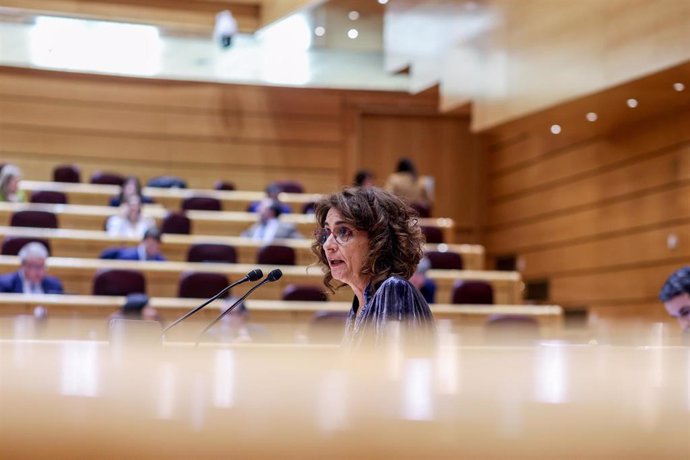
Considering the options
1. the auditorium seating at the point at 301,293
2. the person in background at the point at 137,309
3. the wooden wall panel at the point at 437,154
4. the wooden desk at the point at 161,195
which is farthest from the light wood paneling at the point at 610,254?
the person in background at the point at 137,309

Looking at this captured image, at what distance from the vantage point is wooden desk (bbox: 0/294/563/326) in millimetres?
4613

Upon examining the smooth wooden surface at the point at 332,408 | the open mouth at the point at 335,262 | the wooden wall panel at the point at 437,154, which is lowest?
the smooth wooden surface at the point at 332,408

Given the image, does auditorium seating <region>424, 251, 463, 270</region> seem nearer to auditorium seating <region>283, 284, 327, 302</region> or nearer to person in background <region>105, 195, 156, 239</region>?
auditorium seating <region>283, 284, 327, 302</region>

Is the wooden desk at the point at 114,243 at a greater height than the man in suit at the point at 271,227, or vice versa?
the man in suit at the point at 271,227

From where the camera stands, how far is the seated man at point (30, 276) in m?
4.68

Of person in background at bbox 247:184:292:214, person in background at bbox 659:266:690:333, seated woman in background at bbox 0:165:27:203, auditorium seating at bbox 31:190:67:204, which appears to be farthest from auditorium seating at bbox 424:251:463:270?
person in background at bbox 659:266:690:333

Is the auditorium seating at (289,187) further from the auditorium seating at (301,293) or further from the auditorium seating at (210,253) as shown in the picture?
the auditorium seating at (301,293)

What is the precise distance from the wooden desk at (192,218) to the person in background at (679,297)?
3.68 meters

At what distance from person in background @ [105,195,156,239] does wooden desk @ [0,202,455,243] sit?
1.11ft

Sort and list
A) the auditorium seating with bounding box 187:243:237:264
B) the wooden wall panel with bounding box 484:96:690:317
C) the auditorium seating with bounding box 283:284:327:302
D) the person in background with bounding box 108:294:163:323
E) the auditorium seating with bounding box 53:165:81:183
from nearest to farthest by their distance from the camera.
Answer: the person in background with bounding box 108:294:163:323
the auditorium seating with bounding box 283:284:327:302
the auditorium seating with bounding box 187:243:237:264
the wooden wall panel with bounding box 484:96:690:317
the auditorium seating with bounding box 53:165:81:183

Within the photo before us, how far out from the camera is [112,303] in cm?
467

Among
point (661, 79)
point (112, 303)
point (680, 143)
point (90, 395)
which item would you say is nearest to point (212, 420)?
point (90, 395)

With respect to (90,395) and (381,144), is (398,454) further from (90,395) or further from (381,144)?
(381,144)

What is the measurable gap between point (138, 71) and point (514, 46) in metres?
3.41
